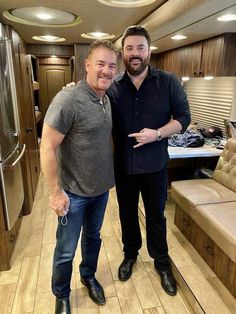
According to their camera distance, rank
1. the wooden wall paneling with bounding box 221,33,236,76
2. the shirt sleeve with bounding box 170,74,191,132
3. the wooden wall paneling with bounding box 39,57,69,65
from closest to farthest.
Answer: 1. the shirt sleeve with bounding box 170,74,191,132
2. the wooden wall paneling with bounding box 221,33,236,76
3. the wooden wall paneling with bounding box 39,57,69,65

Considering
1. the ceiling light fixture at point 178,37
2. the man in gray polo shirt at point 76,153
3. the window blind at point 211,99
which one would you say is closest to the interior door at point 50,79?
the window blind at point 211,99

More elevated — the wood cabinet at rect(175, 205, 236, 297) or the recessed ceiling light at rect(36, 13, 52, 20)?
the recessed ceiling light at rect(36, 13, 52, 20)

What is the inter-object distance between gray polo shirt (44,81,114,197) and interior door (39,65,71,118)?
4.06 meters

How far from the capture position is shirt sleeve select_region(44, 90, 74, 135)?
4.16 ft

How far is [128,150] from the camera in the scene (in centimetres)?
169

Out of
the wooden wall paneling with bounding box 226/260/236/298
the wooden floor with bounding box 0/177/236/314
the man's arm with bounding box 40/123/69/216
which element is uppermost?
the man's arm with bounding box 40/123/69/216

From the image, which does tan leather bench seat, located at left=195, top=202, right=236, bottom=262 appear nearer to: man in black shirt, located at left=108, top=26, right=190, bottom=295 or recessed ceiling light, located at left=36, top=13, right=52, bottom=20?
man in black shirt, located at left=108, top=26, right=190, bottom=295

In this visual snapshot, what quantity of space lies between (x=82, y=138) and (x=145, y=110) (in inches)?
18.9

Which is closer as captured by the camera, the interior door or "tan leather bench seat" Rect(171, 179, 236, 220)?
"tan leather bench seat" Rect(171, 179, 236, 220)

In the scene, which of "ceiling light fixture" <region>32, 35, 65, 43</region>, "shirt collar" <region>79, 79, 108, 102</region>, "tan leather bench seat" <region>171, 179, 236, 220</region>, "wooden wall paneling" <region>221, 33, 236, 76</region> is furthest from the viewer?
"ceiling light fixture" <region>32, 35, 65, 43</region>

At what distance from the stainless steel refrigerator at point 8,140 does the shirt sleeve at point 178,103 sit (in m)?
1.28

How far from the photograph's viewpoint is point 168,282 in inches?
73.6

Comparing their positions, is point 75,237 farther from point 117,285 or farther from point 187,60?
point 187,60

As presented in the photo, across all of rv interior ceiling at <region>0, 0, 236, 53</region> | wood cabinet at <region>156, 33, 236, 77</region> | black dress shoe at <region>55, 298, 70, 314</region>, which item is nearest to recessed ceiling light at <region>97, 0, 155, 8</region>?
rv interior ceiling at <region>0, 0, 236, 53</region>
